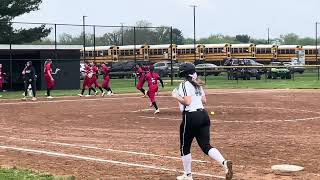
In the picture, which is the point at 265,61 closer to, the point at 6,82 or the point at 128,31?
the point at 128,31

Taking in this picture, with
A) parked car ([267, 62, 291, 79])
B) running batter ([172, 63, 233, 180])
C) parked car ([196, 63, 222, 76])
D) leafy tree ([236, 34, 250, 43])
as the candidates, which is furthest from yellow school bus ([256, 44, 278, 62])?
running batter ([172, 63, 233, 180])

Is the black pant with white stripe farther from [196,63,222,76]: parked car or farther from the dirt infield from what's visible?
[196,63,222,76]: parked car

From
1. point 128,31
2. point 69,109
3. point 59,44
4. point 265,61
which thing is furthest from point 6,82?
point 265,61

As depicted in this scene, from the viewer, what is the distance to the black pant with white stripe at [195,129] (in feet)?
30.0

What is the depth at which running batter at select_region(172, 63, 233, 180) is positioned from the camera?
9148mm

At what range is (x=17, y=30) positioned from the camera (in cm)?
4894

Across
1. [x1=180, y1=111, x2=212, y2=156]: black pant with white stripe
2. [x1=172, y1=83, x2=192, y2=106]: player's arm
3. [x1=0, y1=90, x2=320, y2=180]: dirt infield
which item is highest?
[x1=172, y1=83, x2=192, y2=106]: player's arm

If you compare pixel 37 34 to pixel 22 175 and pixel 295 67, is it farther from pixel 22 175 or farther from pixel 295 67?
pixel 22 175

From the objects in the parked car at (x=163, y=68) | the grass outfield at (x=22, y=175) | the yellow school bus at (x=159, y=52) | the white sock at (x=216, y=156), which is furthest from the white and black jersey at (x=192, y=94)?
the yellow school bus at (x=159, y=52)

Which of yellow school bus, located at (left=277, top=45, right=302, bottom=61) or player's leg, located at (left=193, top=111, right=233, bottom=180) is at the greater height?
yellow school bus, located at (left=277, top=45, right=302, bottom=61)

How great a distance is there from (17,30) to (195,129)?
138 ft

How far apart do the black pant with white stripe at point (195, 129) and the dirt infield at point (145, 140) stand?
26.1 inches

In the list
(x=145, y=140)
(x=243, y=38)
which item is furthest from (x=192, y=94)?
(x=243, y=38)

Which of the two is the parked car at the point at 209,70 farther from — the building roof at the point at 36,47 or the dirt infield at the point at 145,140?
the dirt infield at the point at 145,140
